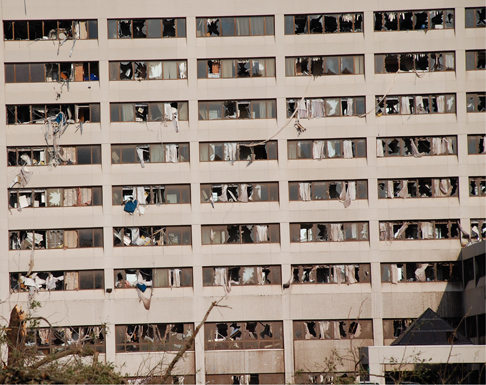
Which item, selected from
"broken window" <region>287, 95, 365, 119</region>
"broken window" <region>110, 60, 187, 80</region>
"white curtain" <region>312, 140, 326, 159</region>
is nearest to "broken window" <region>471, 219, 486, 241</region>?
"broken window" <region>287, 95, 365, 119</region>

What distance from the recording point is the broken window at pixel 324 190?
4375cm

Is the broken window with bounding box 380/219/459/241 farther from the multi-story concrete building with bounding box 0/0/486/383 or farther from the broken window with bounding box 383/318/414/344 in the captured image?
the broken window with bounding box 383/318/414/344

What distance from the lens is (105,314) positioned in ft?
140

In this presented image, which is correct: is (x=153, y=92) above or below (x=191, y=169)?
above

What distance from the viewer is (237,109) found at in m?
43.8

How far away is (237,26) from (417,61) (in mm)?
11570

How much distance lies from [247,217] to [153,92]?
9.81 meters

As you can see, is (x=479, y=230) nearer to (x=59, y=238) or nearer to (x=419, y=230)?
(x=419, y=230)

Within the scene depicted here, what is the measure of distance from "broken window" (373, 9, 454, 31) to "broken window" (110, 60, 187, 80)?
1269 centimetres

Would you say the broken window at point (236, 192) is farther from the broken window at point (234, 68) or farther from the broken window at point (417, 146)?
the broken window at point (417, 146)

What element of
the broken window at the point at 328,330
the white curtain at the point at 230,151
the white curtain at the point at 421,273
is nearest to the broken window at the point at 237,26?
the white curtain at the point at 230,151

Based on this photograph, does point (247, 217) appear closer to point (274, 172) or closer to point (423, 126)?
point (274, 172)

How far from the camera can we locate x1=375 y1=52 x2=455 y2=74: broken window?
43.8m

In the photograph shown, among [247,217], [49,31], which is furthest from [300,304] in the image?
[49,31]
